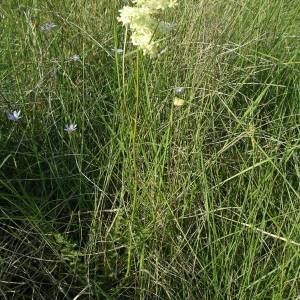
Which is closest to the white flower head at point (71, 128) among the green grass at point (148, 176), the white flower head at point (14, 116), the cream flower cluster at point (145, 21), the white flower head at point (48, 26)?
the green grass at point (148, 176)

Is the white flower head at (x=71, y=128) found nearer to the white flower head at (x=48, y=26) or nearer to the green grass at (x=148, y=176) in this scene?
the green grass at (x=148, y=176)

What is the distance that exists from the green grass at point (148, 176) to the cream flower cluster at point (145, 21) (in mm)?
50

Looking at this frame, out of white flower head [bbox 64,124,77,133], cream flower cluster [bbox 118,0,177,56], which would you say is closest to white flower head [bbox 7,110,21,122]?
white flower head [bbox 64,124,77,133]

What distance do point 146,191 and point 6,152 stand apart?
18.9 inches

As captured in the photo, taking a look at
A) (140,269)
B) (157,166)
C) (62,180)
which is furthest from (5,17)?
(140,269)

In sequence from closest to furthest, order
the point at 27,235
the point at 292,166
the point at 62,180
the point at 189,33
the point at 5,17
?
the point at 27,235 < the point at 62,180 < the point at 292,166 < the point at 189,33 < the point at 5,17

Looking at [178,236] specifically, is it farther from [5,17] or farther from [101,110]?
[5,17]

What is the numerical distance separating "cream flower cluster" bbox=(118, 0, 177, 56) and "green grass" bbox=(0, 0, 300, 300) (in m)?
0.05

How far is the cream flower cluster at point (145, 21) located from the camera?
4.23 ft

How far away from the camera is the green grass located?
1415mm

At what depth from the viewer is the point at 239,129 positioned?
5.94ft

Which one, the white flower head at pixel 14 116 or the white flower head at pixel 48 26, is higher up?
the white flower head at pixel 48 26

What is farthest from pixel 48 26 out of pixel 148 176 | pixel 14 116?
pixel 148 176

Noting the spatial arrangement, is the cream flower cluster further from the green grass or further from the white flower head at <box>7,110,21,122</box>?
the white flower head at <box>7,110,21,122</box>
